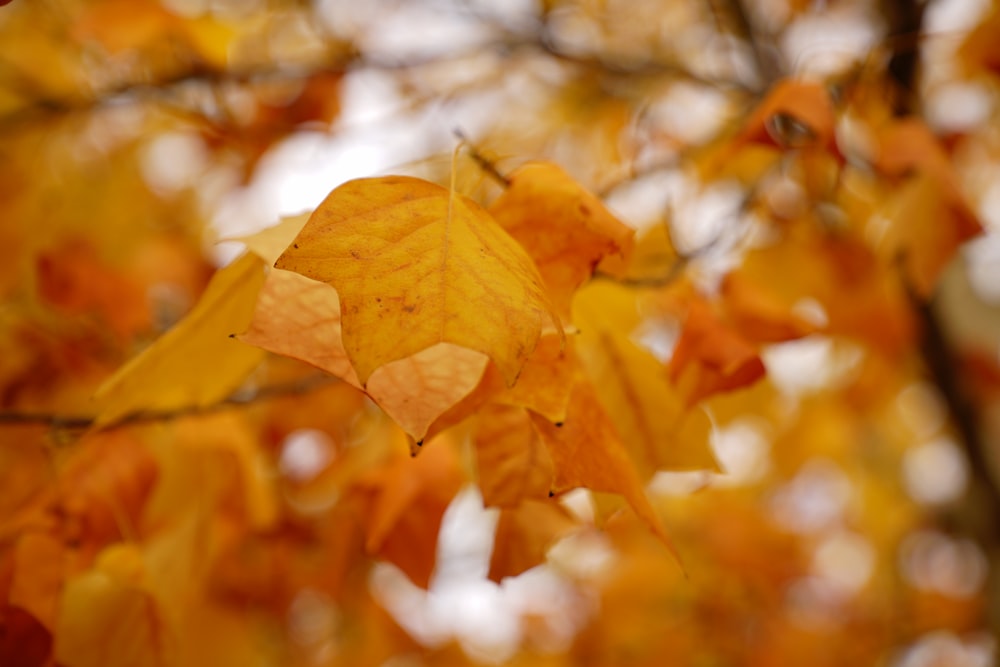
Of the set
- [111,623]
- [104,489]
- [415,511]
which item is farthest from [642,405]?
[104,489]

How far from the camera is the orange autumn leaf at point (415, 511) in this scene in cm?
82

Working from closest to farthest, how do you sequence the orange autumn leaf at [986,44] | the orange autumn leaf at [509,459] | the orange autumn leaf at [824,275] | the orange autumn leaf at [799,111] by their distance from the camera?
the orange autumn leaf at [509,459]
the orange autumn leaf at [799,111]
the orange autumn leaf at [986,44]
the orange autumn leaf at [824,275]

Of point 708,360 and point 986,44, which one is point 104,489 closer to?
point 708,360

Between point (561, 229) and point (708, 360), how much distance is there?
230 mm

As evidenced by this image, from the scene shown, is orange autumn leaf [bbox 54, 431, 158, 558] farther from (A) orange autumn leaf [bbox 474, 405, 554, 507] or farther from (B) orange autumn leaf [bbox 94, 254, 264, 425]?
(A) orange autumn leaf [bbox 474, 405, 554, 507]

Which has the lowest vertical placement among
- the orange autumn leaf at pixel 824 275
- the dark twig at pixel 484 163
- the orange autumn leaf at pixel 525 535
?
the orange autumn leaf at pixel 824 275

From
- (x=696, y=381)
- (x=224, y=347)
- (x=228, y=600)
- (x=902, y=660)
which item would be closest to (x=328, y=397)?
(x=228, y=600)

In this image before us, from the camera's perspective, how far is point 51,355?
1.33 meters

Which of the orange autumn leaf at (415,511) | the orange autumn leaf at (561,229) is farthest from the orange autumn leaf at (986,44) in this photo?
the orange autumn leaf at (415,511)

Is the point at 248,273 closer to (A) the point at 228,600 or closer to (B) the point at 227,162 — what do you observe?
(A) the point at 228,600

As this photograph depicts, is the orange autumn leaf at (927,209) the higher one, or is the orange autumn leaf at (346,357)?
the orange autumn leaf at (346,357)

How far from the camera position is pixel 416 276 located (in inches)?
17.5

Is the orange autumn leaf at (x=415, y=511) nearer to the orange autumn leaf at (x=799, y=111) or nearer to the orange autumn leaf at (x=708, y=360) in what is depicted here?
the orange autumn leaf at (x=708, y=360)

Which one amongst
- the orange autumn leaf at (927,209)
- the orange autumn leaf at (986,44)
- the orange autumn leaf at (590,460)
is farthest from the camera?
the orange autumn leaf at (986,44)
